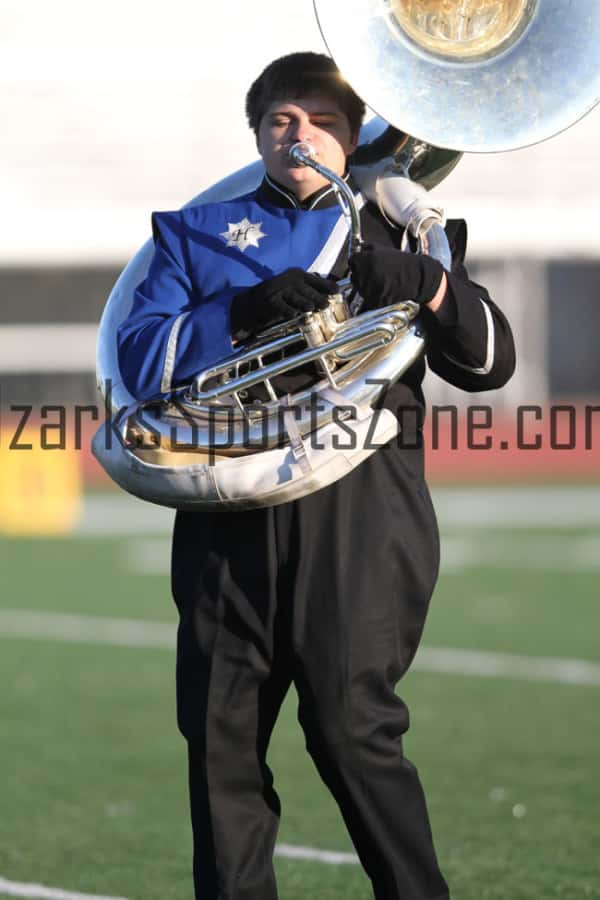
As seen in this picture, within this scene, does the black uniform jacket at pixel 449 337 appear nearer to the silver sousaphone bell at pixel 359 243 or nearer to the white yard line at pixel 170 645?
the silver sousaphone bell at pixel 359 243

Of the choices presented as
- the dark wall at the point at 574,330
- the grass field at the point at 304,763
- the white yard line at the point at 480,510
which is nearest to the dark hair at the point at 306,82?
the grass field at the point at 304,763

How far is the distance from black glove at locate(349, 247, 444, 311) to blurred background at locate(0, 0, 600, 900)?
165 centimetres

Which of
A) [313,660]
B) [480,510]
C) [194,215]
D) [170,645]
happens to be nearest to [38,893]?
[313,660]

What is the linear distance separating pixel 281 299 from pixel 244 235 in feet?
0.83

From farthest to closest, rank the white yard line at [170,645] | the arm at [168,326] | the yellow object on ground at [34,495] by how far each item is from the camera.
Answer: the yellow object on ground at [34,495]
the white yard line at [170,645]
the arm at [168,326]

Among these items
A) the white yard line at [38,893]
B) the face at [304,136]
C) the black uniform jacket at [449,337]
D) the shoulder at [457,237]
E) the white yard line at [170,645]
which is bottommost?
the white yard line at [170,645]

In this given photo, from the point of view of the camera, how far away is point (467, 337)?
2795mm

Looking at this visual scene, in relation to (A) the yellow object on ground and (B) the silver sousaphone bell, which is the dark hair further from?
(A) the yellow object on ground

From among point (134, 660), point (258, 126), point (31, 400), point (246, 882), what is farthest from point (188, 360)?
point (31, 400)

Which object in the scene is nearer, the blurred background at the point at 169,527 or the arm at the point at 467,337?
the arm at the point at 467,337

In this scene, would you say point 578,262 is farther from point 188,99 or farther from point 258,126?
point 258,126

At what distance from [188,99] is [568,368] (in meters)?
6.53

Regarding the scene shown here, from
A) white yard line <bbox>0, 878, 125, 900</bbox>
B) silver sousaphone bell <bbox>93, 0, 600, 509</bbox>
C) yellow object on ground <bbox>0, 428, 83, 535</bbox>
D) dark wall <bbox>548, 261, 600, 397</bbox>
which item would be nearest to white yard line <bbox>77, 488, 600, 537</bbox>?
yellow object on ground <bbox>0, 428, 83, 535</bbox>

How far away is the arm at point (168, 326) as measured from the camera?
283cm
